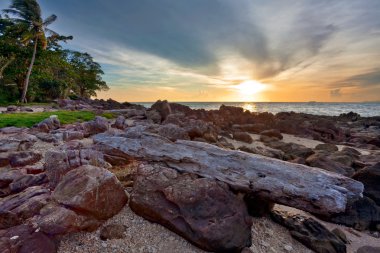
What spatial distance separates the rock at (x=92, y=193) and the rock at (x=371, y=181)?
735cm

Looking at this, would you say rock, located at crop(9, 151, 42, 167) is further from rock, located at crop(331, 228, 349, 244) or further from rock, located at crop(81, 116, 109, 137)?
rock, located at crop(331, 228, 349, 244)

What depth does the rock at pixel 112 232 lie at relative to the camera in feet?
13.9

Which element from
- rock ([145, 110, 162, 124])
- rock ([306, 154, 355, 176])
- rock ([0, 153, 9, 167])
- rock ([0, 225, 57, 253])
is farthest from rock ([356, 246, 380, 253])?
rock ([145, 110, 162, 124])

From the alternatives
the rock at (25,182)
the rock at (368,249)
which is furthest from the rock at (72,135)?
the rock at (368,249)

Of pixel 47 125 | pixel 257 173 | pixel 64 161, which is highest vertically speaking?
pixel 257 173

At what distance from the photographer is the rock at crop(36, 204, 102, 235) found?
3920 mm

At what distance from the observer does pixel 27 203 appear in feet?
14.6

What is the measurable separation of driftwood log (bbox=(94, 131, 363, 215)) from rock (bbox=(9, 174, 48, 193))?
1.94 m

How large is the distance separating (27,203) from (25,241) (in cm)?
108

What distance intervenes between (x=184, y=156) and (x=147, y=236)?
2.25 m

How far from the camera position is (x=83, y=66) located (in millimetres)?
58906

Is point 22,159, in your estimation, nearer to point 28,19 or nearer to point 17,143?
point 17,143

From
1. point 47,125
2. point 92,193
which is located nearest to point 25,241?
point 92,193

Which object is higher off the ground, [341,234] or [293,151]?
[293,151]
